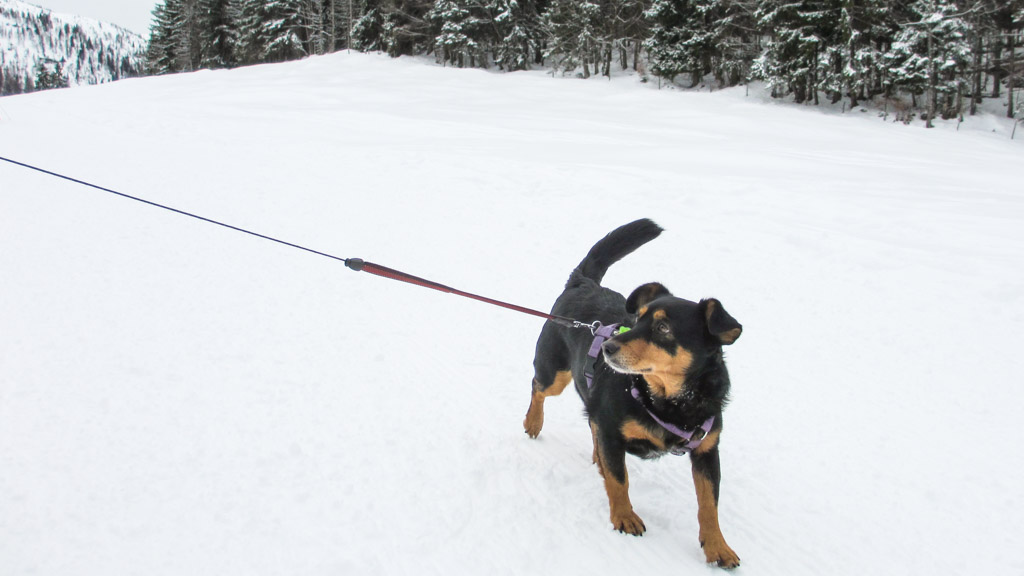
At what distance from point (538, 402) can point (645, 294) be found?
118cm

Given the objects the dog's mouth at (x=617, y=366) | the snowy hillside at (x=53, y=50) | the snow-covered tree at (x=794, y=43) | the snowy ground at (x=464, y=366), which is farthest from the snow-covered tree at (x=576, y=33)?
the snowy hillside at (x=53, y=50)

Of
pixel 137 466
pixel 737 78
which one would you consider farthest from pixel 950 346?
pixel 737 78

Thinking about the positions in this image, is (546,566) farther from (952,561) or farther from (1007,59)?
(1007,59)

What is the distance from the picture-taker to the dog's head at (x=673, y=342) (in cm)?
281

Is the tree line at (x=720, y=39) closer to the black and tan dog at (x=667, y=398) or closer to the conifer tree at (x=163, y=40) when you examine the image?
the conifer tree at (x=163, y=40)

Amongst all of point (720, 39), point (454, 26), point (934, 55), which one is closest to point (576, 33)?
point (454, 26)

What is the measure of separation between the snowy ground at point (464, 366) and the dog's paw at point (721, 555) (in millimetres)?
103

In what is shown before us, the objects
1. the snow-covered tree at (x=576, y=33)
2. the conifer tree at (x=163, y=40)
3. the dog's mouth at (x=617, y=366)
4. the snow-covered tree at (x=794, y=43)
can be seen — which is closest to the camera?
the dog's mouth at (x=617, y=366)

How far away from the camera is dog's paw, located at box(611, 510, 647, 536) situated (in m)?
3.20

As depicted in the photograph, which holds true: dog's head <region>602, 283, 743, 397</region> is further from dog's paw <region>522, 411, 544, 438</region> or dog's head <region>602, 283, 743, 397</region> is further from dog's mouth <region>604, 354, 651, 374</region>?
dog's paw <region>522, 411, 544, 438</region>

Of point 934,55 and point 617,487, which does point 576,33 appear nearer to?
point 934,55

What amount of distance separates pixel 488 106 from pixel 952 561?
2257 cm

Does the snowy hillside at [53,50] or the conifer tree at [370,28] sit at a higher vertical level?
the snowy hillside at [53,50]

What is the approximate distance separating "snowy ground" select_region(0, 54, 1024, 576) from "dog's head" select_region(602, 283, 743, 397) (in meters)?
1.00
